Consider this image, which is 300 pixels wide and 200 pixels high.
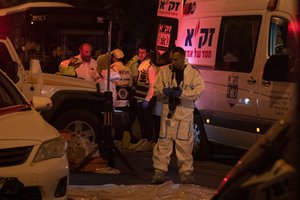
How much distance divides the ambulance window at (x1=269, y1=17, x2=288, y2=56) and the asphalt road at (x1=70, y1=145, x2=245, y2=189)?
193cm

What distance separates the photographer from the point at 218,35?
9.45 meters

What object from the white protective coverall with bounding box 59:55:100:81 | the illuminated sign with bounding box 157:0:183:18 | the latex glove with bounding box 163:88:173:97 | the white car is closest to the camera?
the white car

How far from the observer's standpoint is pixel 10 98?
21.4ft

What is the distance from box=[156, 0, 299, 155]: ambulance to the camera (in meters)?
8.14

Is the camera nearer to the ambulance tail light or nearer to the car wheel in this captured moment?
the ambulance tail light

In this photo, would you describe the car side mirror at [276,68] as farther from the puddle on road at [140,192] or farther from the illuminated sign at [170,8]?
the illuminated sign at [170,8]

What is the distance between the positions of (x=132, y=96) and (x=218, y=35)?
2.21 metres

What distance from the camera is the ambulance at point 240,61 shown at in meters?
8.14

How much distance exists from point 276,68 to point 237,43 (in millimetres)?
1467

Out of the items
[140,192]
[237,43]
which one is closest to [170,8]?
[237,43]

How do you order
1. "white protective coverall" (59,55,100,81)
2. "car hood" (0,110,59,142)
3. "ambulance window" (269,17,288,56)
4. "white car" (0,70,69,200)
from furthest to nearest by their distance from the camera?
"white protective coverall" (59,55,100,81)
"ambulance window" (269,17,288,56)
"car hood" (0,110,59,142)
"white car" (0,70,69,200)

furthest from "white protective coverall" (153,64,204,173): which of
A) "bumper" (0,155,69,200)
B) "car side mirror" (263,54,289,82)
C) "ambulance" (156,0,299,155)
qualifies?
"bumper" (0,155,69,200)

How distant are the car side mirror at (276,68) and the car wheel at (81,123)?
2.73m

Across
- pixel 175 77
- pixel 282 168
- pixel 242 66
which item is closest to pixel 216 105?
pixel 242 66
